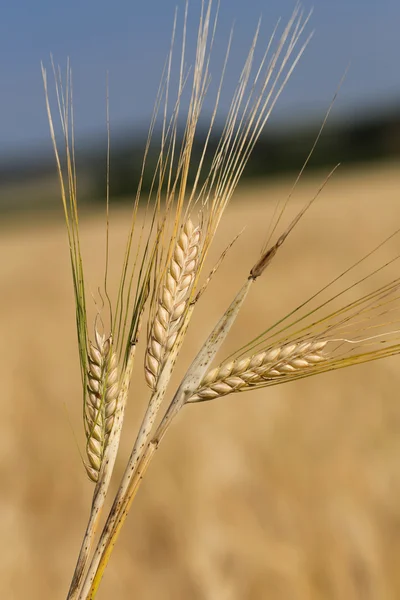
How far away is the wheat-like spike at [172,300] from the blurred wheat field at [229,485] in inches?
90.6

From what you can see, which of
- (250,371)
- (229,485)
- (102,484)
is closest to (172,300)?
(250,371)

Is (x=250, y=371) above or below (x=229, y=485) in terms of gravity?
below

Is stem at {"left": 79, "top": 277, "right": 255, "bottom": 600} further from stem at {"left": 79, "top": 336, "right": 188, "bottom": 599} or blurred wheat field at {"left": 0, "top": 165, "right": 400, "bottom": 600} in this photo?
blurred wheat field at {"left": 0, "top": 165, "right": 400, "bottom": 600}

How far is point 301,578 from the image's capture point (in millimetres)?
2895

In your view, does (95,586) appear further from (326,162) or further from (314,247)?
(326,162)

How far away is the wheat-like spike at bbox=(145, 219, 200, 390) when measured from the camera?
81cm

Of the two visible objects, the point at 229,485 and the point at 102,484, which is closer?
the point at 102,484

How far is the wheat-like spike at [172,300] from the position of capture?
815 mm

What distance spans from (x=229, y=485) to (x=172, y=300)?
250cm

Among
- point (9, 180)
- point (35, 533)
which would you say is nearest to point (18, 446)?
point (35, 533)

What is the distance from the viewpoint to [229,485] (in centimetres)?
317

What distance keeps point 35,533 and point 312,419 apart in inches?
54.4

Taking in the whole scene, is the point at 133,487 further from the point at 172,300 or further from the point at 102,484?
the point at 172,300

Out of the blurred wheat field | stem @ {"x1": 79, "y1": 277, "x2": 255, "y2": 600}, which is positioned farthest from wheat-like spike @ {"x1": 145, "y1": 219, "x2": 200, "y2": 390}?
the blurred wheat field
